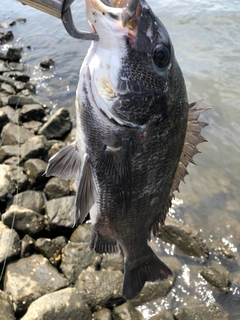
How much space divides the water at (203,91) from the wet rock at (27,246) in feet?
5.09

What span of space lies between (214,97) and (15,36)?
413 inches

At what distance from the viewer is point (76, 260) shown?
13.1 ft

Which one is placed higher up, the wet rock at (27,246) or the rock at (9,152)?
the wet rock at (27,246)

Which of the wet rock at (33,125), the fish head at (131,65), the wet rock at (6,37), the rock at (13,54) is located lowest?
the wet rock at (6,37)

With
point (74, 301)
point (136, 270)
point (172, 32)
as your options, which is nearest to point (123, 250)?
point (136, 270)

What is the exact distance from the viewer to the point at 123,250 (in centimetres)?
269

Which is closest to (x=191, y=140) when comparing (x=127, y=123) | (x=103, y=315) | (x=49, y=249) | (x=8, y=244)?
(x=127, y=123)

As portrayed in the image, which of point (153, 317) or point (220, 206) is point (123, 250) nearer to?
point (153, 317)

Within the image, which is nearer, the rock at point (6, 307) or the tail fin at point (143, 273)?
the tail fin at point (143, 273)

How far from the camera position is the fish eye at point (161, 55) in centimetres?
185

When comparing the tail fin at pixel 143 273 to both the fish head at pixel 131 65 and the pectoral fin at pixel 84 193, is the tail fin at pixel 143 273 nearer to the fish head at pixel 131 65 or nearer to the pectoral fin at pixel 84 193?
the pectoral fin at pixel 84 193

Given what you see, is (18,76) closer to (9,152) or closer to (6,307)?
(9,152)

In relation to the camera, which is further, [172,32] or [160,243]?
[172,32]

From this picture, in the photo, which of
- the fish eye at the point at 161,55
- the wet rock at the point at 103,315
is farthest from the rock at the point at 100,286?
the fish eye at the point at 161,55
